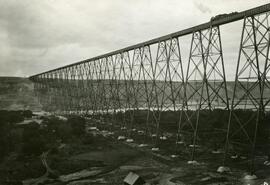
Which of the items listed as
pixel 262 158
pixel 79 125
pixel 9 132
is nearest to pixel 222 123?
pixel 262 158

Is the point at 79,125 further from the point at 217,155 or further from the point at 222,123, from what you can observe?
the point at 217,155

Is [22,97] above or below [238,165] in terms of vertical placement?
above

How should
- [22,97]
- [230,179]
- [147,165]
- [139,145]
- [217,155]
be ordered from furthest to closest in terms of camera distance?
Result: [22,97], [139,145], [217,155], [147,165], [230,179]

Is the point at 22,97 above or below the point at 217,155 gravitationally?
above

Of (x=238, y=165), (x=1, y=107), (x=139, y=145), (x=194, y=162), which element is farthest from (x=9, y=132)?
(x=1, y=107)

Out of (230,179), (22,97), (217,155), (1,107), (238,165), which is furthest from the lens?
(22,97)

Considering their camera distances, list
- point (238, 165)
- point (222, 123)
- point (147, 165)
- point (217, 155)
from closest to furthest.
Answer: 1. point (238, 165)
2. point (147, 165)
3. point (217, 155)
4. point (222, 123)

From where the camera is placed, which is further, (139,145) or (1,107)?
(1,107)

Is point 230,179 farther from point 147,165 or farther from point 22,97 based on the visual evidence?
point 22,97

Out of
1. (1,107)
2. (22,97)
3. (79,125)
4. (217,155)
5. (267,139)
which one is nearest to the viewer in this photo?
(217,155)
